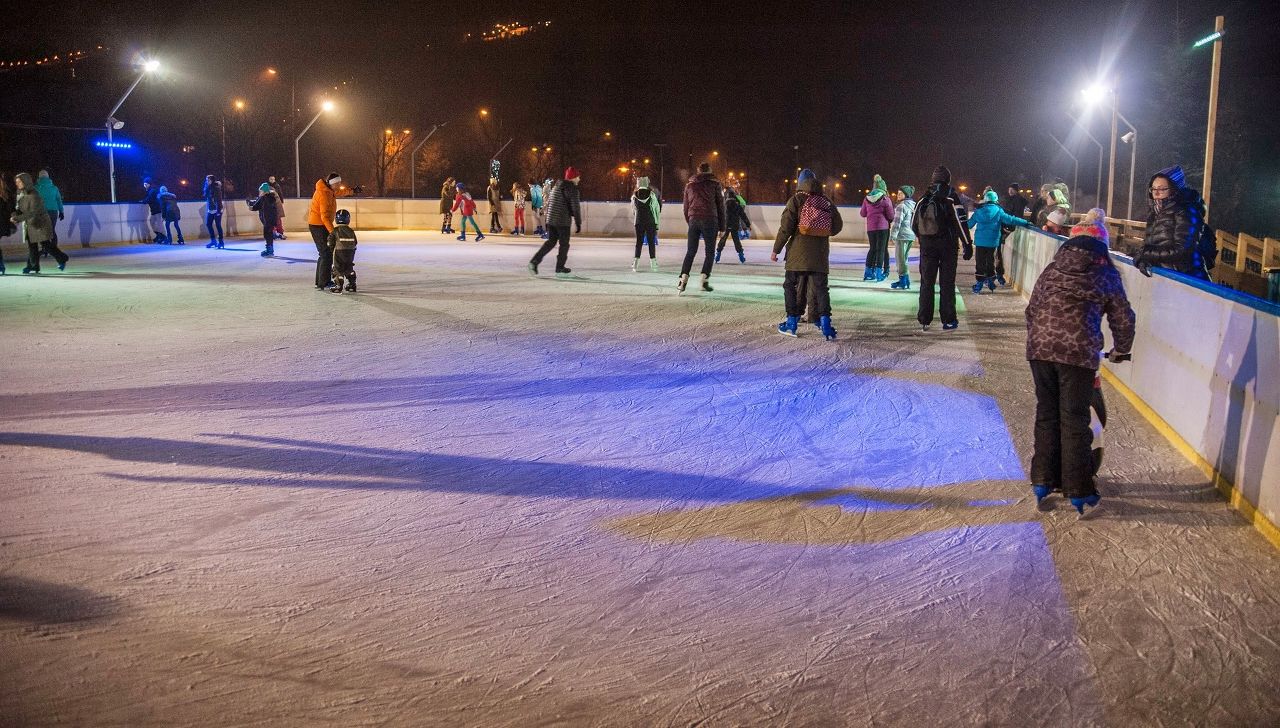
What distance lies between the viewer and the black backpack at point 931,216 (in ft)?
36.0

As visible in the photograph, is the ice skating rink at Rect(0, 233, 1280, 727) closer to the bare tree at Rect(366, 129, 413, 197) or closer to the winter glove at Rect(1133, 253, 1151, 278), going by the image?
the winter glove at Rect(1133, 253, 1151, 278)

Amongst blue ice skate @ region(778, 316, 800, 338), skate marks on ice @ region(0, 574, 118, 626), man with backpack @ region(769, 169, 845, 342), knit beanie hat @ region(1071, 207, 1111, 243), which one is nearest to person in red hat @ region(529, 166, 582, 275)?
blue ice skate @ region(778, 316, 800, 338)

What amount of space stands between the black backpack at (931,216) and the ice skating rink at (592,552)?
173 centimetres

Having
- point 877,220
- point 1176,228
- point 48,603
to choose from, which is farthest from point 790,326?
point 48,603

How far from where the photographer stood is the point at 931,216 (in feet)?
36.1

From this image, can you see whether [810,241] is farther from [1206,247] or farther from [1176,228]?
[1206,247]

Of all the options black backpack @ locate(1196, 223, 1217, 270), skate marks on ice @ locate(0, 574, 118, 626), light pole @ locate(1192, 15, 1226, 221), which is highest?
light pole @ locate(1192, 15, 1226, 221)

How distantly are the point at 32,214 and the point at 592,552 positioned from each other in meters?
15.6

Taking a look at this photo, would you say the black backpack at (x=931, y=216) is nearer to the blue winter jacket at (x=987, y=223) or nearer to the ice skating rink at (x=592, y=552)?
the ice skating rink at (x=592, y=552)

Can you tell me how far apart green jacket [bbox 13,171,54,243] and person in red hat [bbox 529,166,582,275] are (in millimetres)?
7551

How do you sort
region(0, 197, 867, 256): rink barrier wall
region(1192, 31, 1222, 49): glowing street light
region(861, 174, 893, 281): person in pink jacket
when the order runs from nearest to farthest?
region(861, 174, 893, 281): person in pink jacket, region(1192, 31, 1222, 49): glowing street light, region(0, 197, 867, 256): rink barrier wall

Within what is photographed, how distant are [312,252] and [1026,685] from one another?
843 inches

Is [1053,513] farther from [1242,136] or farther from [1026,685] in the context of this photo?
[1242,136]

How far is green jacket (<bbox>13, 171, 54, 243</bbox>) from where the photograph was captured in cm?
1694
